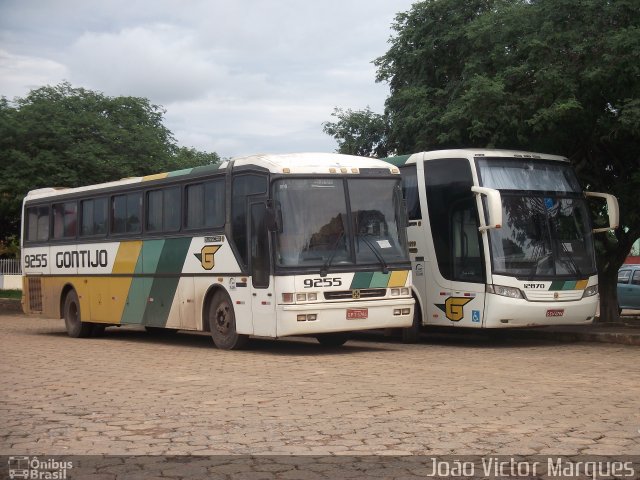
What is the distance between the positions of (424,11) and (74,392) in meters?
14.3

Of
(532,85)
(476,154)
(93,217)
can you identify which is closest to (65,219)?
(93,217)

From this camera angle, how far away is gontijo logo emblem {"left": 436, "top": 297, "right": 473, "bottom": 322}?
1822 cm

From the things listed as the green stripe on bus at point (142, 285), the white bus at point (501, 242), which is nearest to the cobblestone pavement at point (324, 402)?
the white bus at point (501, 242)

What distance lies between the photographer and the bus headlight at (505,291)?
1756 centimetres

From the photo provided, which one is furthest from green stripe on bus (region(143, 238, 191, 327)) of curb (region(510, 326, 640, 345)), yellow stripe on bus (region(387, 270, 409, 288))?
curb (region(510, 326, 640, 345))

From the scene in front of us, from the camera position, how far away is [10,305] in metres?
38.4

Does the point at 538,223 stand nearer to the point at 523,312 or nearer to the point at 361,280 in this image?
the point at 523,312

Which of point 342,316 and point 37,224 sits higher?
point 37,224

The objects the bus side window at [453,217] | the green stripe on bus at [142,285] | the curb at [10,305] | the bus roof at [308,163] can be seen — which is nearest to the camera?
the bus roof at [308,163]

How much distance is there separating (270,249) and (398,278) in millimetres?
2225

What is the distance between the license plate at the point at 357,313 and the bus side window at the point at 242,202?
6.40 ft

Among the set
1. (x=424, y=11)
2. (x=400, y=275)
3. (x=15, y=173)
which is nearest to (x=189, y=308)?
(x=400, y=275)

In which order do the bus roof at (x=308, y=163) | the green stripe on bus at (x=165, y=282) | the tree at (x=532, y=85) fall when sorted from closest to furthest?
the bus roof at (x=308, y=163) → the tree at (x=532, y=85) → the green stripe on bus at (x=165, y=282)

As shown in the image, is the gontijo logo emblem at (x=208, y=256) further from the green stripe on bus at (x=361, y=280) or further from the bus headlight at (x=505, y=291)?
the bus headlight at (x=505, y=291)
